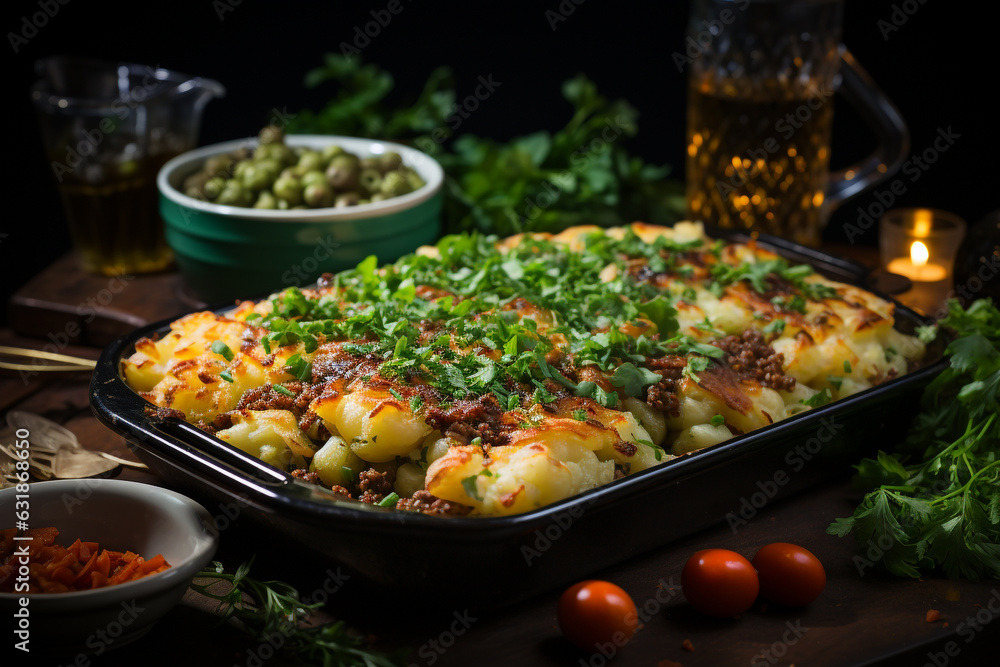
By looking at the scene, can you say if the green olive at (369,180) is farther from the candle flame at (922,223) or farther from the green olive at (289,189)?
the candle flame at (922,223)

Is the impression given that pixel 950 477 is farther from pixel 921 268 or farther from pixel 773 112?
pixel 773 112

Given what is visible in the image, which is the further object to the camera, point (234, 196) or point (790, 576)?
point (234, 196)

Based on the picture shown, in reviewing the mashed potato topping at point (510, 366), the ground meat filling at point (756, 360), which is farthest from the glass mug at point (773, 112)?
the ground meat filling at point (756, 360)

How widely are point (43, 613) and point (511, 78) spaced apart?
13.1 feet

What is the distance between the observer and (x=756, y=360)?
255 centimetres

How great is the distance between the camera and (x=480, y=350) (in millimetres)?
2387

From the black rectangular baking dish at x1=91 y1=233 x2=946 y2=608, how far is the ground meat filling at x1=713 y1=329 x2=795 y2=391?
20 cm

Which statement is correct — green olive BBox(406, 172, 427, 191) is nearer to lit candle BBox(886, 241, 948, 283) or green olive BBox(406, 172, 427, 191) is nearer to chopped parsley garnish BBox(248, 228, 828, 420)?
chopped parsley garnish BBox(248, 228, 828, 420)

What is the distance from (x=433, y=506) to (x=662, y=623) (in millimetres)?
529

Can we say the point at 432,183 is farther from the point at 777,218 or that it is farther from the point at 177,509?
the point at 177,509

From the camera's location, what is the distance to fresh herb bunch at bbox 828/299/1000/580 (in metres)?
2.13

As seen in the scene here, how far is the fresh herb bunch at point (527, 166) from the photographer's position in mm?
3951

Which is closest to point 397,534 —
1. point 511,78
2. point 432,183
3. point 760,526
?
point 760,526

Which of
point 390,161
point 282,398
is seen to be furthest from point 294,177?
point 282,398
